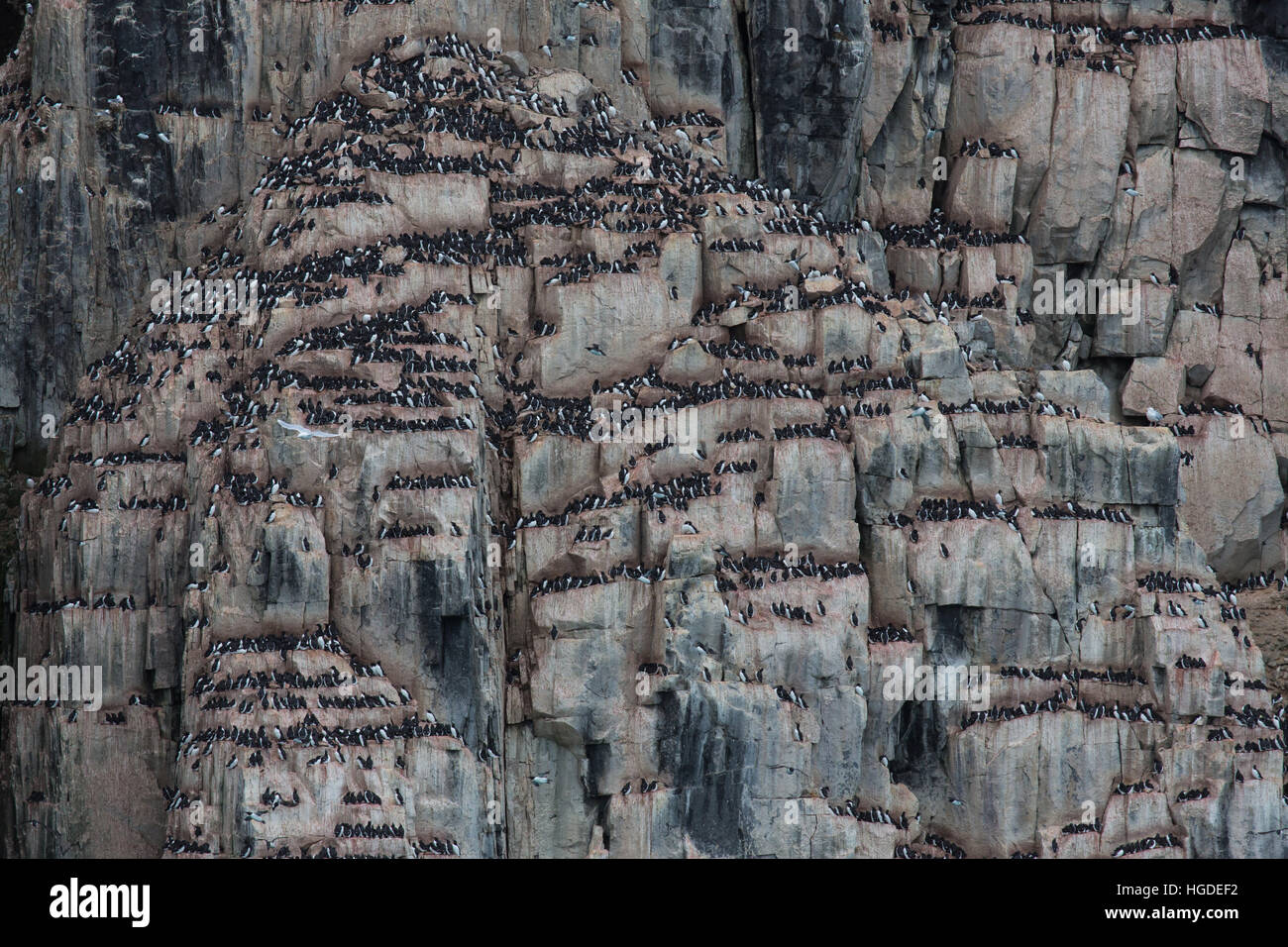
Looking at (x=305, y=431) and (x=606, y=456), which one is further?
(x=606, y=456)

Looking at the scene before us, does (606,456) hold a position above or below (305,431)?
below

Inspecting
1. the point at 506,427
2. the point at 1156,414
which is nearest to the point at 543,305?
the point at 506,427

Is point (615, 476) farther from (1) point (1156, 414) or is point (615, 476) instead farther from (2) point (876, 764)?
(1) point (1156, 414)
